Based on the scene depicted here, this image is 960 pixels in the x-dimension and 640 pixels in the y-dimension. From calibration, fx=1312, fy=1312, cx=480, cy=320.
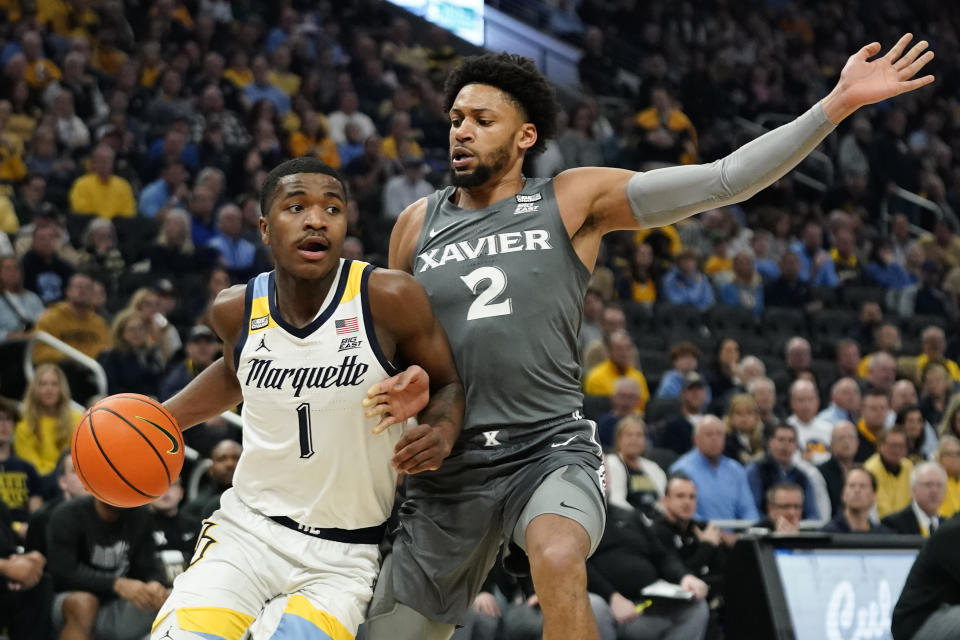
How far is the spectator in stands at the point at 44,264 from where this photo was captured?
9516mm

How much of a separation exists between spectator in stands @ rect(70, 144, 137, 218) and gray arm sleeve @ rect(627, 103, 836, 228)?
297 inches

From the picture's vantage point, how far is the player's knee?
6.80 metres

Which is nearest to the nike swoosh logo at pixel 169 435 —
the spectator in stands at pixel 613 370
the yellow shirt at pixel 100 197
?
the spectator in stands at pixel 613 370

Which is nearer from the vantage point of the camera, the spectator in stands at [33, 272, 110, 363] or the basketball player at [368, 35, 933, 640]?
the basketball player at [368, 35, 933, 640]

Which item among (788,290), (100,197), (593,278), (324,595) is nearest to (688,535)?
(593,278)

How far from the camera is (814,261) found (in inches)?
570

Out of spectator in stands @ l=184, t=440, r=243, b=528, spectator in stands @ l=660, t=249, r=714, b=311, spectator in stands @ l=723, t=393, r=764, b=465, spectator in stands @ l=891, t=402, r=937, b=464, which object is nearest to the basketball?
spectator in stands @ l=184, t=440, r=243, b=528

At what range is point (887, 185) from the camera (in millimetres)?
16734

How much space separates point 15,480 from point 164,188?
13.1 feet

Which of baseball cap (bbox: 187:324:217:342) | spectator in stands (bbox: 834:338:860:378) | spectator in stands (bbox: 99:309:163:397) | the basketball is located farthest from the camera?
spectator in stands (bbox: 834:338:860:378)

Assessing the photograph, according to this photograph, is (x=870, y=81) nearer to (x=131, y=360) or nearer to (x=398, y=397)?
(x=398, y=397)

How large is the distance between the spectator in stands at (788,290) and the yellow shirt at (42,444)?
8.06 meters

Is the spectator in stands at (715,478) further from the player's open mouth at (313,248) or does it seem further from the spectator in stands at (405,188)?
the player's open mouth at (313,248)

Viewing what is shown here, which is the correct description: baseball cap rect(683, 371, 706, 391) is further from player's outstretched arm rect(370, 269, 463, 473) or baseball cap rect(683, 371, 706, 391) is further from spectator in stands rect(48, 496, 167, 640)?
player's outstretched arm rect(370, 269, 463, 473)
